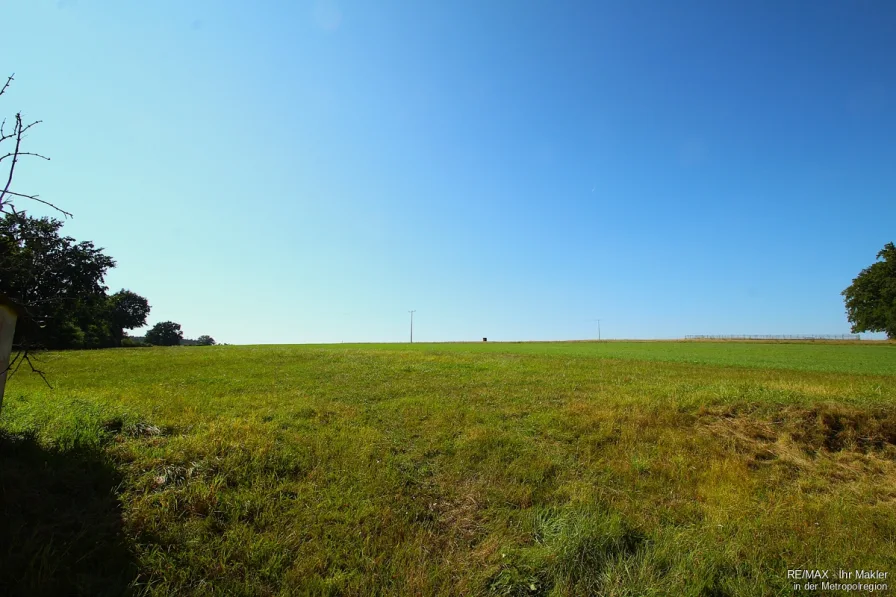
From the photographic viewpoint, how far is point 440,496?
20.9 feet

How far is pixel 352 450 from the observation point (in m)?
7.89

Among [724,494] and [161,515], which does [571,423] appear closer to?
[724,494]

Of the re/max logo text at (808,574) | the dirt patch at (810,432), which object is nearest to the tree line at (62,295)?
the re/max logo text at (808,574)

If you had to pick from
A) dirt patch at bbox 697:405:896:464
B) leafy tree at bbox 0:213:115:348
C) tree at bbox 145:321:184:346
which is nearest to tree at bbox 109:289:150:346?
tree at bbox 145:321:184:346

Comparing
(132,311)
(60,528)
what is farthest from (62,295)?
(132,311)

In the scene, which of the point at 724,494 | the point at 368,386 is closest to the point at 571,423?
the point at 724,494

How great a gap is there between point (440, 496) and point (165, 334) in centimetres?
11339

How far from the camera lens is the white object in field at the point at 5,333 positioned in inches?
215

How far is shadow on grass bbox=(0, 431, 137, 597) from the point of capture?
364 cm

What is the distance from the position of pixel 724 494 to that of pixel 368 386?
12.8 metres

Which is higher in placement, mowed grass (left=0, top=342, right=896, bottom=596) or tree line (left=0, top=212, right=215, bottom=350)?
tree line (left=0, top=212, right=215, bottom=350)

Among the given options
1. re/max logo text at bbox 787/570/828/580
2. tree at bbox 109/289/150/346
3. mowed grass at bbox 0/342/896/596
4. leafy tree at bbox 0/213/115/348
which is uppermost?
tree at bbox 109/289/150/346

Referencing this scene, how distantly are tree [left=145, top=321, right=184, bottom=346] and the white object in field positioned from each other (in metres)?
106

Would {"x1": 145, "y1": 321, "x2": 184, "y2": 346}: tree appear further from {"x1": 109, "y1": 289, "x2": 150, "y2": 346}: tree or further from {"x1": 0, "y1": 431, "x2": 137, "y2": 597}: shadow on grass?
{"x1": 0, "y1": 431, "x2": 137, "y2": 597}: shadow on grass
